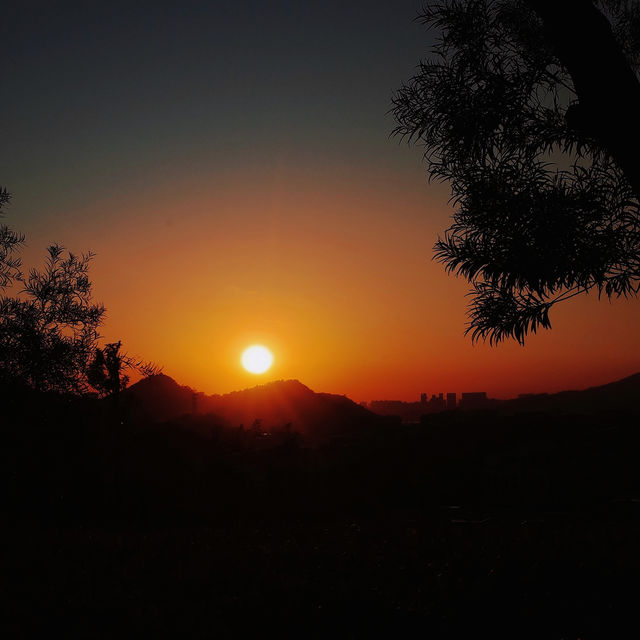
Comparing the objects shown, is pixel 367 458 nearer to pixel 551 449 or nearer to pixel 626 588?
pixel 551 449

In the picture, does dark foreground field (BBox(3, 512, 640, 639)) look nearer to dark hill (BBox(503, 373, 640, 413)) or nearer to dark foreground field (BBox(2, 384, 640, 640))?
dark foreground field (BBox(2, 384, 640, 640))

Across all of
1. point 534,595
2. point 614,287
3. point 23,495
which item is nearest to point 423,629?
point 534,595

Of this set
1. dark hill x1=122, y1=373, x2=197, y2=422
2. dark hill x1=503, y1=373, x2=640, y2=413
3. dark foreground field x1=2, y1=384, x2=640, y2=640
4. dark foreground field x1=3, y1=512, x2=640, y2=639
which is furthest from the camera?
dark hill x1=503, y1=373, x2=640, y2=413

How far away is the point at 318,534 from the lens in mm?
15016

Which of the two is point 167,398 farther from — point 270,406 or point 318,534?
point 318,534

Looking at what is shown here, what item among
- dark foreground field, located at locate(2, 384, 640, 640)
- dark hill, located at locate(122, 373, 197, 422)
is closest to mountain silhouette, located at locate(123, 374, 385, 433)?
dark hill, located at locate(122, 373, 197, 422)

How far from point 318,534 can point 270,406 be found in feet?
262

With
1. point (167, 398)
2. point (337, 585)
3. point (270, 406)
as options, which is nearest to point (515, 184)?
point (337, 585)

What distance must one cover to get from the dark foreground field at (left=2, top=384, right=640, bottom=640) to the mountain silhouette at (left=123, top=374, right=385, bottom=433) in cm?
4269

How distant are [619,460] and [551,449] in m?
3.64

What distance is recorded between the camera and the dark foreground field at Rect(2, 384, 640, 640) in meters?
8.24

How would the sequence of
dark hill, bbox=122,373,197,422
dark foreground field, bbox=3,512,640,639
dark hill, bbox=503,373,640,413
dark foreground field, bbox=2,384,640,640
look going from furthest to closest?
1. dark hill, bbox=503,373,640,413
2. dark hill, bbox=122,373,197,422
3. dark foreground field, bbox=2,384,640,640
4. dark foreground field, bbox=3,512,640,639

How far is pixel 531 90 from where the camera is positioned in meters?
10.8

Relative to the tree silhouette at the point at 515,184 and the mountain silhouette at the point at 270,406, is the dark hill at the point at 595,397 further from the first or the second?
the tree silhouette at the point at 515,184
